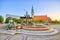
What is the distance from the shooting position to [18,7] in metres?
8.66

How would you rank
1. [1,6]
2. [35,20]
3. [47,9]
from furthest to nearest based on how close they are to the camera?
[35,20]
[47,9]
[1,6]

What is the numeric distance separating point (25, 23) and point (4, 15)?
189 centimetres

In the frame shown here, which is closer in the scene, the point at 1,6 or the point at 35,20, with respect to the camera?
the point at 1,6

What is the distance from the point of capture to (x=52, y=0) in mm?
8531

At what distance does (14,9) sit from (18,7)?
34cm

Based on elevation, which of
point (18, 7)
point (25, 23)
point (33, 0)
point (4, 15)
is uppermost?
point (33, 0)

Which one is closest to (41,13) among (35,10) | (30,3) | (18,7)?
(35,10)

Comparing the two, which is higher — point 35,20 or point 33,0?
point 33,0

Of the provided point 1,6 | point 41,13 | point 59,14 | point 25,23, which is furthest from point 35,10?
point 1,6

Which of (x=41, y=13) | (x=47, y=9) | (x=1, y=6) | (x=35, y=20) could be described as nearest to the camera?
(x=1, y=6)

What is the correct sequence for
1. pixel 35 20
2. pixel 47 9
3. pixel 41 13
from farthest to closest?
pixel 35 20
pixel 41 13
pixel 47 9

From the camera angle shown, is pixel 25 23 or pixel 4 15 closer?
pixel 4 15

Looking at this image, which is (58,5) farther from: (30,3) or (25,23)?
(25,23)

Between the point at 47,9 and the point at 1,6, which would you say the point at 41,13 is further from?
the point at 1,6
